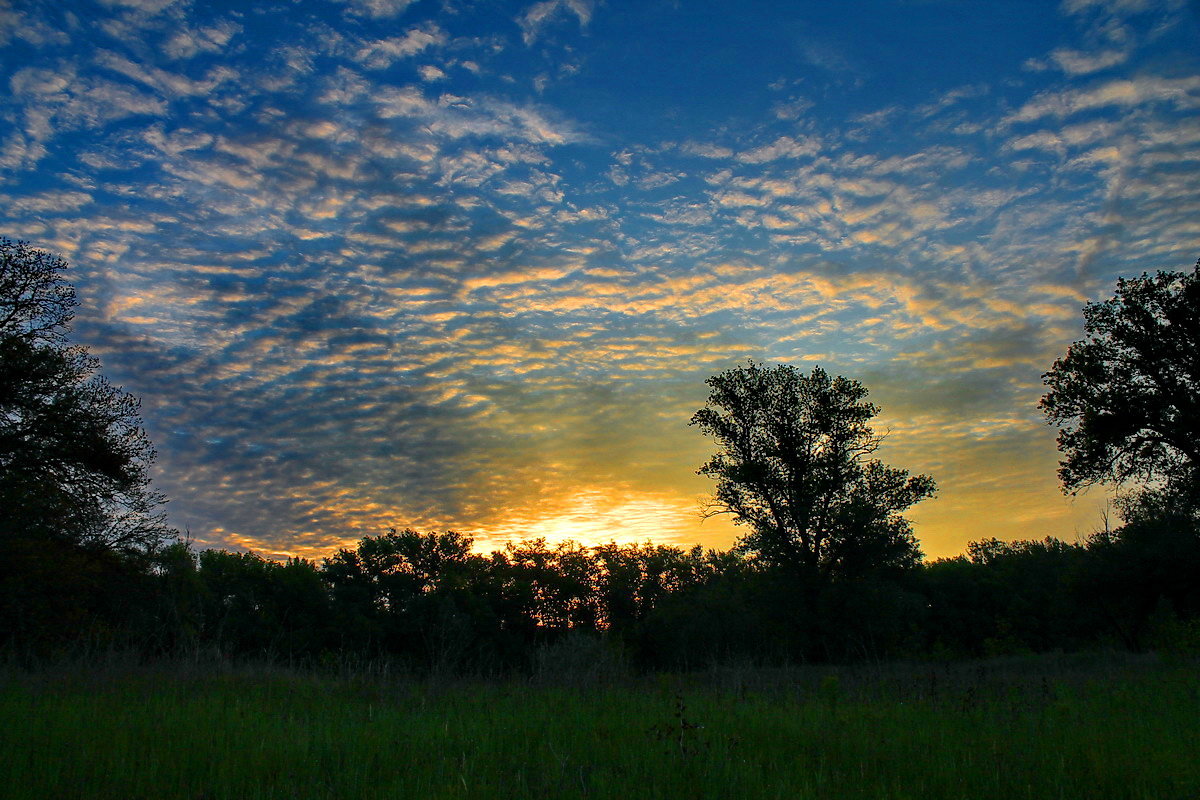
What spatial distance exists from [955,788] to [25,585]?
28134 mm

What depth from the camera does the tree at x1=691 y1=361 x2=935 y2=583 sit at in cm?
3331

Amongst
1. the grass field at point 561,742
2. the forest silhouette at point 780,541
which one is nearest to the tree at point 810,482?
the forest silhouette at point 780,541

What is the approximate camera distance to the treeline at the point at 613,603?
23.8m

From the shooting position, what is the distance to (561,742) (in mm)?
7359

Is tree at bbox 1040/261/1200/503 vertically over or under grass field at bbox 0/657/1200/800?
over

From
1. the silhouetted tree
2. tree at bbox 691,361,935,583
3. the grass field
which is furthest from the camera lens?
tree at bbox 691,361,935,583

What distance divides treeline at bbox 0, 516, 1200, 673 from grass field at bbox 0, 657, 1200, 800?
139 inches

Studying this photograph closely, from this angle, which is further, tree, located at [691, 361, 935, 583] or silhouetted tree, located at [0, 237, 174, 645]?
tree, located at [691, 361, 935, 583]

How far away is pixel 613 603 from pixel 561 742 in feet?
211

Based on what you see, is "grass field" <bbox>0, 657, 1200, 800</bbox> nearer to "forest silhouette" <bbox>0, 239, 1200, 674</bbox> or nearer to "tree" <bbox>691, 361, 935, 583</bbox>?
"forest silhouette" <bbox>0, 239, 1200, 674</bbox>

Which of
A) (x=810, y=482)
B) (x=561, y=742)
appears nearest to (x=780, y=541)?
(x=810, y=482)

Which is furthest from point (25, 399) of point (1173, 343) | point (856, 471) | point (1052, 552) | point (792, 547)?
point (1052, 552)

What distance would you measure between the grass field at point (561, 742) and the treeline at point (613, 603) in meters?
3.53

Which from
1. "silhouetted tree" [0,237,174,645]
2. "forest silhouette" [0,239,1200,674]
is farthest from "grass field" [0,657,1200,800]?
"silhouetted tree" [0,237,174,645]
